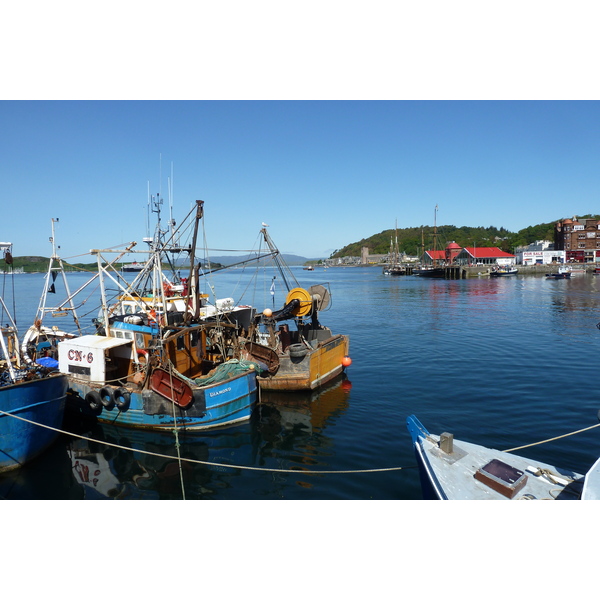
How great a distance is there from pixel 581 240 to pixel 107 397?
148m

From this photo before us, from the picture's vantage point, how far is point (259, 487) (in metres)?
11.5

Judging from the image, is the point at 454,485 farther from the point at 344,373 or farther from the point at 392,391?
the point at 344,373

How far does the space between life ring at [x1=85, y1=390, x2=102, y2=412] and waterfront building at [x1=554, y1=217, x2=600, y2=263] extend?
146 meters

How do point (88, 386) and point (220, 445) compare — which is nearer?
point (220, 445)

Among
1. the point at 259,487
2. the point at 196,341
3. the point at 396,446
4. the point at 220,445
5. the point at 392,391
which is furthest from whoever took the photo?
the point at 392,391

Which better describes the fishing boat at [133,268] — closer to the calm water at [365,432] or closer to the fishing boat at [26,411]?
the fishing boat at [26,411]

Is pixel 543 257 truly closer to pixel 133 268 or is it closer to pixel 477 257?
pixel 477 257

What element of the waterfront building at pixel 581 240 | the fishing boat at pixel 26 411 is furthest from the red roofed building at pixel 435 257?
the fishing boat at pixel 26 411

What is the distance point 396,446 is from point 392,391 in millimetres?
6228

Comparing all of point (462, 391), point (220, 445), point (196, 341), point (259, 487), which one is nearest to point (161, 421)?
point (220, 445)

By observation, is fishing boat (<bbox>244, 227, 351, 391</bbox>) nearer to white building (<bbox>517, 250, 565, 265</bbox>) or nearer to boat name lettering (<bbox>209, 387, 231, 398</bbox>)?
boat name lettering (<bbox>209, 387, 231, 398</bbox>)

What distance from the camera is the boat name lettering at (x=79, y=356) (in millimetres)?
15984

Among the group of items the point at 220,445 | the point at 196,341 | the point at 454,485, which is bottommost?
the point at 220,445

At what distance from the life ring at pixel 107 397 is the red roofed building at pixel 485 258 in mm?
131544
